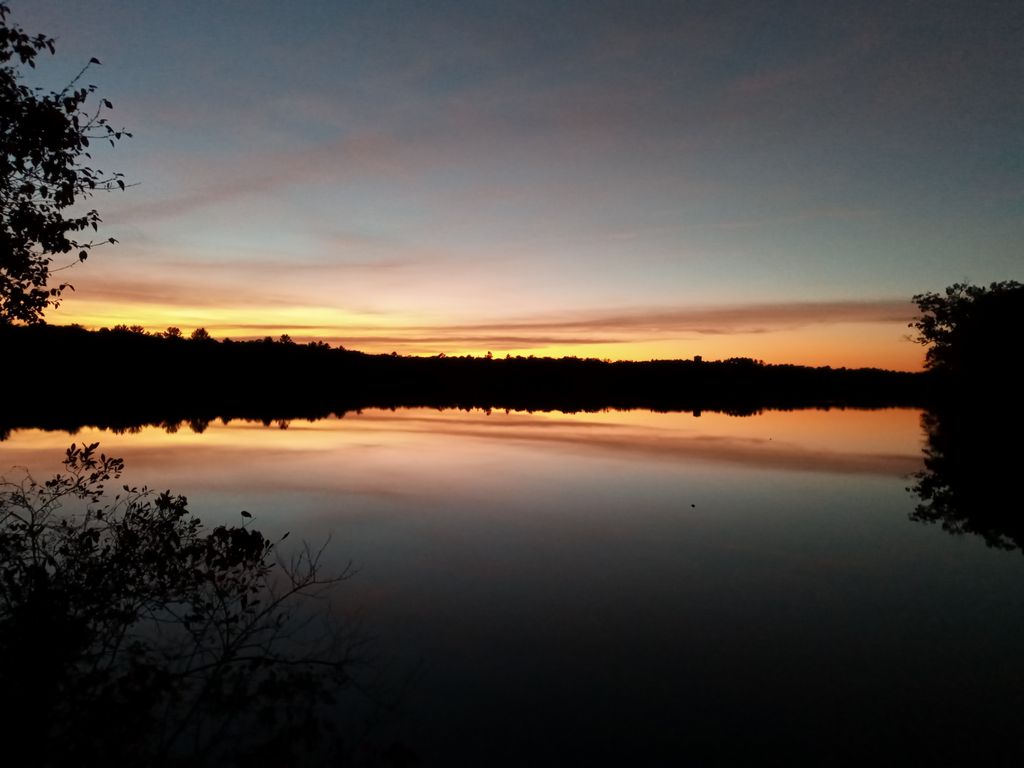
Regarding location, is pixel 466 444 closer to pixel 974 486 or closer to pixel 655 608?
pixel 974 486

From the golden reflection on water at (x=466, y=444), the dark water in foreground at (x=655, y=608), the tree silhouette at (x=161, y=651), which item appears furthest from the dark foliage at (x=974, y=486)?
the tree silhouette at (x=161, y=651)


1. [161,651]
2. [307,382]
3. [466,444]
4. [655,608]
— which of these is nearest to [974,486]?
[655,608]

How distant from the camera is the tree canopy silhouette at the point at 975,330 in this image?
185 ft

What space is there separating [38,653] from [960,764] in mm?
8737

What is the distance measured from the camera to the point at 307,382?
99875mm

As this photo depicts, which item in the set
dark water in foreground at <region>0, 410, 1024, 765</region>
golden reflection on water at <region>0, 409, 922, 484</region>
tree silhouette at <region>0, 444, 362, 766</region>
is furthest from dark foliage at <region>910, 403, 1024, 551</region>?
tree silhouette at <region>0, 444, 362, 766</region>

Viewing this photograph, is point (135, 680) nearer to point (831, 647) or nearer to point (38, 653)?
point (38, 653)

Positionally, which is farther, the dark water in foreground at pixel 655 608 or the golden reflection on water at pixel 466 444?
the golden reflection on water at pixel 466 444

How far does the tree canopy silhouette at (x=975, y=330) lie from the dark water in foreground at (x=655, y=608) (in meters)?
45.0

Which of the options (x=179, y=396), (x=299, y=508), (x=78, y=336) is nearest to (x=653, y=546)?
(x=299, y=508)

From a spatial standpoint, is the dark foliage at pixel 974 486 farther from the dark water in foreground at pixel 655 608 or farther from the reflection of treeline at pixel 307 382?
the reflection of treeline at pixel 307 382

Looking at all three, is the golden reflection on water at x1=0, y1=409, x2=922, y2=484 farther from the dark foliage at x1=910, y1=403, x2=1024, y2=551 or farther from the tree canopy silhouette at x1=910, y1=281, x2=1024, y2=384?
the tree canopy silhouette at x1=910, y1=281, x2=1024, y2=384

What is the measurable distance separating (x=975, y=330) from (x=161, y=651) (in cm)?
7159

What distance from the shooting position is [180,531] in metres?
11.2
